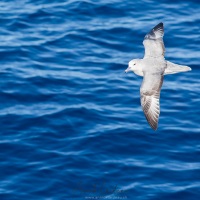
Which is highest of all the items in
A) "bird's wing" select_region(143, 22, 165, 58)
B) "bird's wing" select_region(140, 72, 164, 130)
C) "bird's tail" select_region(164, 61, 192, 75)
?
"bird's wing" select_region(143, 22, 165, 58)

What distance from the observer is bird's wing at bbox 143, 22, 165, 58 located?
1475 cm

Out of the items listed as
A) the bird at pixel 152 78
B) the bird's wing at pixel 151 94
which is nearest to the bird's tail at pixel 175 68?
the bird at pixel 152 78

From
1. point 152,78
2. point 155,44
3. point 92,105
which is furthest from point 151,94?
Result: point 92,105

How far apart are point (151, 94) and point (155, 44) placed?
60.0 inches

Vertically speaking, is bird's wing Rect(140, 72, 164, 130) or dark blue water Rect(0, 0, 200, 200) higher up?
dark blue water Rect(0, 0, 200, 200)

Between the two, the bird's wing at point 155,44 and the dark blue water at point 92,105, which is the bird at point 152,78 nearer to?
the bird's wing at point 155,44

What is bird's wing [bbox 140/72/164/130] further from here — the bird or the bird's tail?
the bird's tail

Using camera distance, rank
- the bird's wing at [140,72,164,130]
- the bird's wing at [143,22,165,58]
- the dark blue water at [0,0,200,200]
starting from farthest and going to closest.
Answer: the dark blue water at [0,0,200,200], the bird's wing at [143,22,165,58], the bird's wing at [140,72,164,130]

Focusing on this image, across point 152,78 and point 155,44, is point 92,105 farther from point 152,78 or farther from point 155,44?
point 152,78

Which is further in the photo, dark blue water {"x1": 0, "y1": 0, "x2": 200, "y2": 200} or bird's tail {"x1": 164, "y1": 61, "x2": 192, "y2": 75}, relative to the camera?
dark blue water {"x1": 0, "y1": 0, "x2": 200, "y2": 200}

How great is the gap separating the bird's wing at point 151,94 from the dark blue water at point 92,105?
2.26m

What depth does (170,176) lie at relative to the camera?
1608 cm

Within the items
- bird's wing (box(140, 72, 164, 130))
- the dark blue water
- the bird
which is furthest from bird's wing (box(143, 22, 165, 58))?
the dark blue water

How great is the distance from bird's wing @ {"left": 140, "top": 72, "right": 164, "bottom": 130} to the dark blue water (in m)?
2.26
